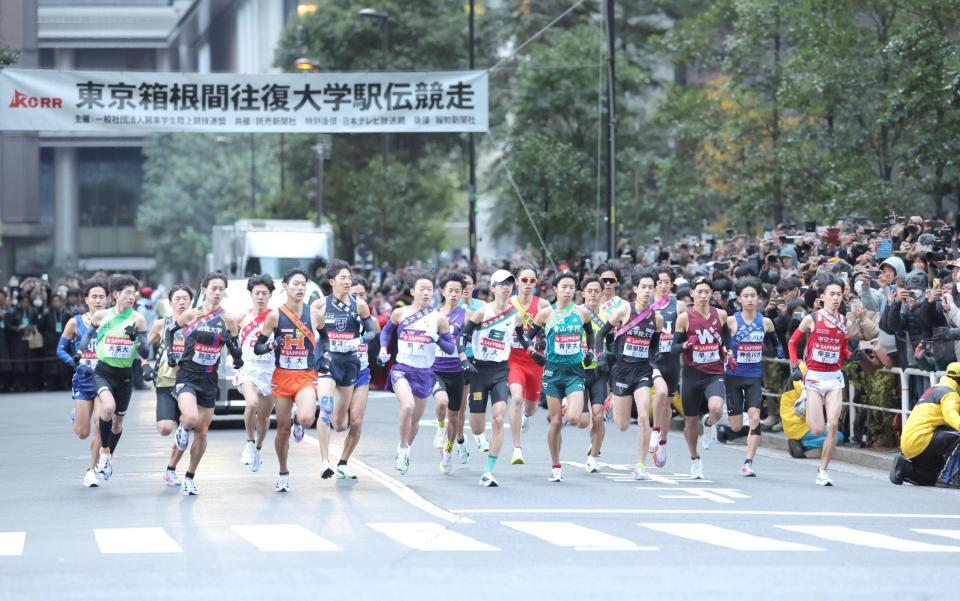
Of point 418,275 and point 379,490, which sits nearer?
point 379,490

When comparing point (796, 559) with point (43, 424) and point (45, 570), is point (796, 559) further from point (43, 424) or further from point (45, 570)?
point (43, 424)

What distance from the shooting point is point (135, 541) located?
40.0 ft

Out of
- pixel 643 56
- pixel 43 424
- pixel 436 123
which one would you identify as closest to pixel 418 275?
pixel 43 424

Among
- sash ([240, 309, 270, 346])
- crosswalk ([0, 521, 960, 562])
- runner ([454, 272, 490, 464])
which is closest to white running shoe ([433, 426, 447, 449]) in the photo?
runner ([454, 272, 490, 464])

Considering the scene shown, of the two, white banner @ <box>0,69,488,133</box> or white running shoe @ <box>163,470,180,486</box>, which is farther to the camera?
white banner @ <box>0,69,488,133</box>

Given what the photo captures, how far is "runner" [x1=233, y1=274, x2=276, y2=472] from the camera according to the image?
16359 mm

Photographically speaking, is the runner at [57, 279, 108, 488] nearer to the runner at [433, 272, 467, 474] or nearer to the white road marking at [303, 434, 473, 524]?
the white road marking at [303, 434, 473, 524]

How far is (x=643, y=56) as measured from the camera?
62.0 m

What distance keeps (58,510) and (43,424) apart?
12157 mm

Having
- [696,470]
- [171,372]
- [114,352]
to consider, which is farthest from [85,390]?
[696,470]

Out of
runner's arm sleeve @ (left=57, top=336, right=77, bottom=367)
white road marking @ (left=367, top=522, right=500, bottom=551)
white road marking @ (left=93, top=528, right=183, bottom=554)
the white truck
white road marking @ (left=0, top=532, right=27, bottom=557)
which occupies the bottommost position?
white road marking @ (left=0, top=532, right=27, bottom=557)

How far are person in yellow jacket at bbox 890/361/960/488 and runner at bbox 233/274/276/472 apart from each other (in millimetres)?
6345

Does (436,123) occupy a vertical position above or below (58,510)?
above

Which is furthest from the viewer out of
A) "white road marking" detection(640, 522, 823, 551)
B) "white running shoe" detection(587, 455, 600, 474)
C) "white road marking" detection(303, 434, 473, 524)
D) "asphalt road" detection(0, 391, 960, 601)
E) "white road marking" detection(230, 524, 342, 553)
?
"white running shoe" detection(587, 455, 600, 474)
